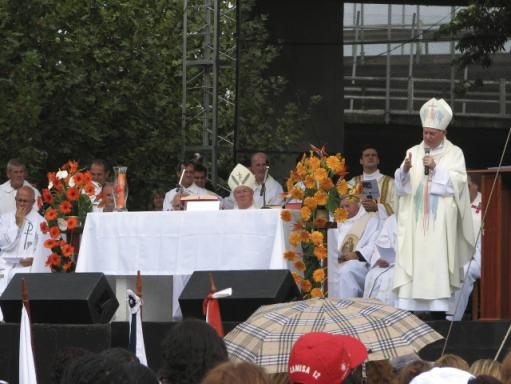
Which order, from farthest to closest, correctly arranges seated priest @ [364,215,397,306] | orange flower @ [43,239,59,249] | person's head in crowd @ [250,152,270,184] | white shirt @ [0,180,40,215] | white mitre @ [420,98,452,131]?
white shirt @ [0,180,40,215] → person's head in crowd @ [250,152,270,184] → orange flower @ [43,239,59,249] → seated priest @ [364,215,397,306] → white mitre @ [420,98,452,131]

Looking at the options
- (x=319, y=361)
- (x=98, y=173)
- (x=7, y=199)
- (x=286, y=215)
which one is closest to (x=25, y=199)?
(x=98, y=173)

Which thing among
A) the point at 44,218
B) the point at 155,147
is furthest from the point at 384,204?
the point at 155,147

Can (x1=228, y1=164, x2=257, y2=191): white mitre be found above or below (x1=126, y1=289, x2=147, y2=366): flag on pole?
above

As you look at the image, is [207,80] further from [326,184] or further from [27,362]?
[27,362]

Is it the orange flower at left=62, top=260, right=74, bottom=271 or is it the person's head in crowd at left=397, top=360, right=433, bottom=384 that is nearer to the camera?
the person's head in crowd at left=397, top=360, right=433, bottom=384

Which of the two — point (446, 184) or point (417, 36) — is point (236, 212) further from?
point (417, 36)

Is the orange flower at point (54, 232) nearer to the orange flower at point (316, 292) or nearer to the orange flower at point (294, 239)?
the orange flower at point (294, 239)

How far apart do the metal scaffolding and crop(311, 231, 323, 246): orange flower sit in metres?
5.15

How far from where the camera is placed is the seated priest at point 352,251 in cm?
1119

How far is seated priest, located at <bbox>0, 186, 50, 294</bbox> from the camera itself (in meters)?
12.8

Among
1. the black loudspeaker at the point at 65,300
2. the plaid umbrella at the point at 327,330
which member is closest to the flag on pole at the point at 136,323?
the black loudspeaker at the point at 65,300

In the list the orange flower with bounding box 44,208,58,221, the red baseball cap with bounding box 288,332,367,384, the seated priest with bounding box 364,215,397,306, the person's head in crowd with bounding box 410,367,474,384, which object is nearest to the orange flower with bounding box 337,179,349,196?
the seated priest with bounding box 364,215,397,306

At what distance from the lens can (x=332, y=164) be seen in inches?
427

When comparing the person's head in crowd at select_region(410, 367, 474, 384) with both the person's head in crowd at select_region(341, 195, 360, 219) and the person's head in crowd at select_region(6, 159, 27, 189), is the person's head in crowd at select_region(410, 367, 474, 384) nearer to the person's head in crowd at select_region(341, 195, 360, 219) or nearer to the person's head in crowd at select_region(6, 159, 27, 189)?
the person's head in crowd at select_region(341, 195, 360, 219)
